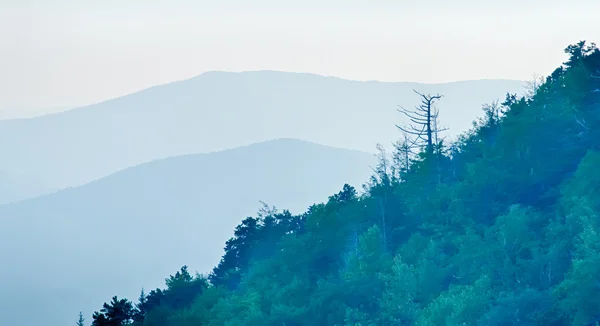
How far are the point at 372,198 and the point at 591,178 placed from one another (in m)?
17.4

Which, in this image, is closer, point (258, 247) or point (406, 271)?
point (406, 271)

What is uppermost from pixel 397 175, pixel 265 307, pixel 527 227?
pixel 397 175

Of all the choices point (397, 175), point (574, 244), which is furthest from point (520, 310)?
point (397, 175)

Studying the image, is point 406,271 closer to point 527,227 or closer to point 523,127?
point 527,227

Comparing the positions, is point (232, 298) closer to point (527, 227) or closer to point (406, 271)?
point (406, 271)

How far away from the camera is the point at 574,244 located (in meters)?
34.5

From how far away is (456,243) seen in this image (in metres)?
41.5

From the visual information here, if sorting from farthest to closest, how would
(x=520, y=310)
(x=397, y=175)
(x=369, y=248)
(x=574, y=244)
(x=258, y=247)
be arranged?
(x=258, y=247) < (x=397, y=175) < (x=369, y=248) < (x=574, y=244) < (x=520, y=310)

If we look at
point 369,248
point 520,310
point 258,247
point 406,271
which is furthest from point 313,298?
point 258,247

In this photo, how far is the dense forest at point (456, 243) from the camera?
110ft

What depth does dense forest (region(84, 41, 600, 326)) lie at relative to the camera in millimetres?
33469

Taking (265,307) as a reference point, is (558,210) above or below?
above

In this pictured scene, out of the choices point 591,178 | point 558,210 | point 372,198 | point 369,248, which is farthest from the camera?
point 372,198

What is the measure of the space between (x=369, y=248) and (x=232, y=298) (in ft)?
32.0
